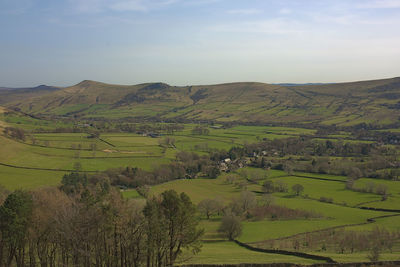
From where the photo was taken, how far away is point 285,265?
2744 cm

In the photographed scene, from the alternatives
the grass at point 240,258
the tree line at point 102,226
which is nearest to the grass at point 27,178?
the tree line at point 102,226

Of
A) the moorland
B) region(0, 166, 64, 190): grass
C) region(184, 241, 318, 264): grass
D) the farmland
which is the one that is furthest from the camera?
region(0, 166, 64, 190): grass

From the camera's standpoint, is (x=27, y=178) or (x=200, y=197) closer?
(x=200, y=197)

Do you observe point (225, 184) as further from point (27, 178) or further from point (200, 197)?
point (27, 178)

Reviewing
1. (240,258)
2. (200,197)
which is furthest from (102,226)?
(200,197)

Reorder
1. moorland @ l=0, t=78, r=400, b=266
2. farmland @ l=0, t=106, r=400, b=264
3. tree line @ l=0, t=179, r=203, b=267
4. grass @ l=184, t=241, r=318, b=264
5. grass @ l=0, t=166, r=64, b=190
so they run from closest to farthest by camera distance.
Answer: tree line @ l=0, t=179, r=203, b=267
moorland @ l=0, t=78, r=400, b=266
grass @ l=184, t=241, r=318, b=264
farmland @ l=0, t=106, r=400, b=264
grass @ l=0, t=166, r=64, b=190

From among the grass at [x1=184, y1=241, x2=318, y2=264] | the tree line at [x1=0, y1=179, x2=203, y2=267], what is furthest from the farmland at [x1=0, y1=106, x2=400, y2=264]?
the tree line at [x1=0, y1=179, x2=203, y2=267]

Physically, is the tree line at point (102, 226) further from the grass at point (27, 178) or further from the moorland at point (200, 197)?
the grass at point (27, 178)

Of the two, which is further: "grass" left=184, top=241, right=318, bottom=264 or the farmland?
the farmland

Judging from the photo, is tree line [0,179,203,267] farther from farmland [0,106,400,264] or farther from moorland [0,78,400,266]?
farmland [0,106,400,264]

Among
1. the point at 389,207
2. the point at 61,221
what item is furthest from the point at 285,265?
the point at 389,207

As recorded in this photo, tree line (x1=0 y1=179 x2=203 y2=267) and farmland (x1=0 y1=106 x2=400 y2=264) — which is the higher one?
tree line (x1=0 y1=179 x2=203 y2=267)

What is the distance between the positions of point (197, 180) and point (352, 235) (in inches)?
2034

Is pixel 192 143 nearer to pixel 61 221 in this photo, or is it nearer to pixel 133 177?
pixel 133 177
